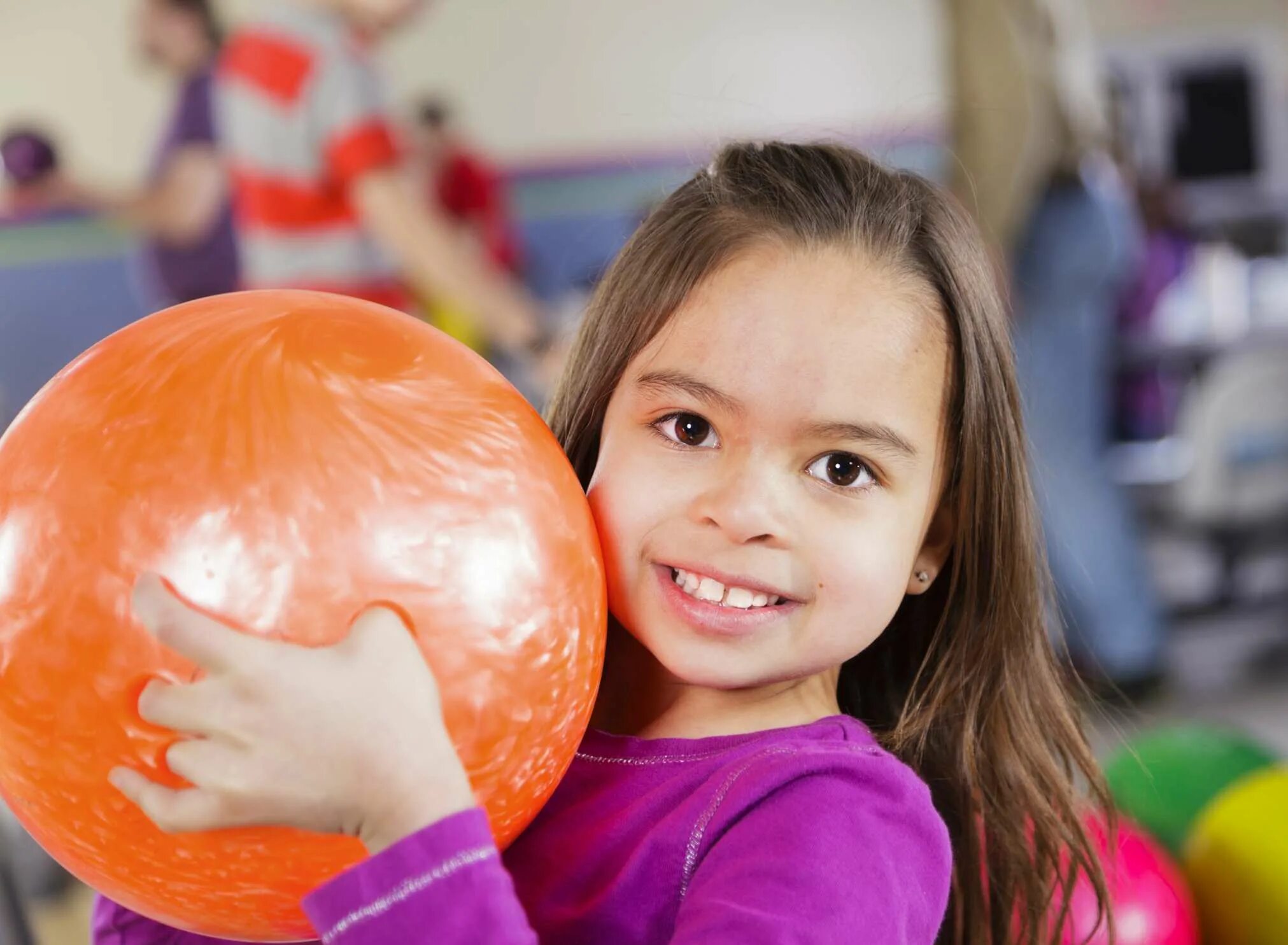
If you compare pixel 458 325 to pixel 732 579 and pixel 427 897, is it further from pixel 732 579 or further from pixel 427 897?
pixel 427 897

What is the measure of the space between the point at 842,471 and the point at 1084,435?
10.0ft

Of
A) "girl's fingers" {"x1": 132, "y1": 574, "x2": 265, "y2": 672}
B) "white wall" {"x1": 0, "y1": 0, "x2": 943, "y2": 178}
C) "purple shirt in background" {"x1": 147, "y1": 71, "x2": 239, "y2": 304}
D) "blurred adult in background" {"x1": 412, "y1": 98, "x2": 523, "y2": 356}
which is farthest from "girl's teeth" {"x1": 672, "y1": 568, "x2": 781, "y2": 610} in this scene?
"blurred adult in background" {"x1": 412, "y1": 98, "x2": 523, "y2": 356}

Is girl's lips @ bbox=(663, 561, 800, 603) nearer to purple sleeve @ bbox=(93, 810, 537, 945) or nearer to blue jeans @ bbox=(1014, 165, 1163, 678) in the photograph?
purple sleeve @ bbox=(93, 810, 537, 945)

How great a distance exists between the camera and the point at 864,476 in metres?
0.94

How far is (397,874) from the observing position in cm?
68

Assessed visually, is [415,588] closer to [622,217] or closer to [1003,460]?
[1003,460]

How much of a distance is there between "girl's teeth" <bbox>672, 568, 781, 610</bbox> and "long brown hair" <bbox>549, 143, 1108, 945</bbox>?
0.21 m

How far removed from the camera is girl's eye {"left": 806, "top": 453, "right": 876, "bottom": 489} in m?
0.92

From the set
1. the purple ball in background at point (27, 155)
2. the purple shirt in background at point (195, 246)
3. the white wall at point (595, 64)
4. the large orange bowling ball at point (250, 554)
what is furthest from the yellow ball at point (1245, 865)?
the purple ball in background at point (27, 155)

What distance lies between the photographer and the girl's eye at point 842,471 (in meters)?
0.92

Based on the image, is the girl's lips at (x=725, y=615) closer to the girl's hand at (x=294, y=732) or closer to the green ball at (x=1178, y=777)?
the girl's hand at (x=294, y=732)

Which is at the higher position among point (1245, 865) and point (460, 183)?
point (460, 183)

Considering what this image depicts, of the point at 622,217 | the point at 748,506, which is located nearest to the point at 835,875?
the point at 748,506

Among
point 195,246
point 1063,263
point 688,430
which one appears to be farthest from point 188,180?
point 688,430
